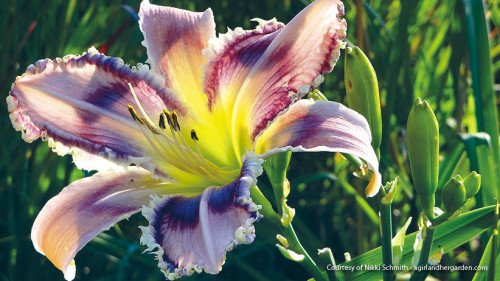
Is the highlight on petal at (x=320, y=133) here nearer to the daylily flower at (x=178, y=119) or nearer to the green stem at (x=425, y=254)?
the daylily flower at (x=178, y=119)

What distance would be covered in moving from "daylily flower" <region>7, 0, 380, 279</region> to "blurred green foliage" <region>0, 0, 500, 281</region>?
0.30 m

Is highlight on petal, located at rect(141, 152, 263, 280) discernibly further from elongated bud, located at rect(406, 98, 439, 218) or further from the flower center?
elongated bud, located at rect(406, 98, 439, 218)

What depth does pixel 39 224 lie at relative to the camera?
31.5 inches

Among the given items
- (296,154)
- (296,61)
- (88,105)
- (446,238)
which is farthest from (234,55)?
(296,154)

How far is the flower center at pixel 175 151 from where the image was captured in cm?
80

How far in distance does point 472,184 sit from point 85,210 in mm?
565

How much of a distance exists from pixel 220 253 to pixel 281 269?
2.89ft

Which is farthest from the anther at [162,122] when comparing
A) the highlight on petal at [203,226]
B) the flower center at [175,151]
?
the highlight on petal at [203,226]

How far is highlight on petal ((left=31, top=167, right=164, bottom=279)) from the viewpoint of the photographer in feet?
2.53

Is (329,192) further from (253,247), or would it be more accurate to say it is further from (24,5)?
(24,5)

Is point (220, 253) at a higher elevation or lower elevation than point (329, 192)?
higher

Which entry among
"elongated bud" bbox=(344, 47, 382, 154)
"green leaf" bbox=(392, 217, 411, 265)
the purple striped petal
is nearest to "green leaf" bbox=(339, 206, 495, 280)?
"green leaf" bbox=(392, 217, 411, 265)

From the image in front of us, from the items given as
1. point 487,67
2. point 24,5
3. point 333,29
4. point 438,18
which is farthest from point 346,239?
point 24,5

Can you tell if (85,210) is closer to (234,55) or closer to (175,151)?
(175,151)
